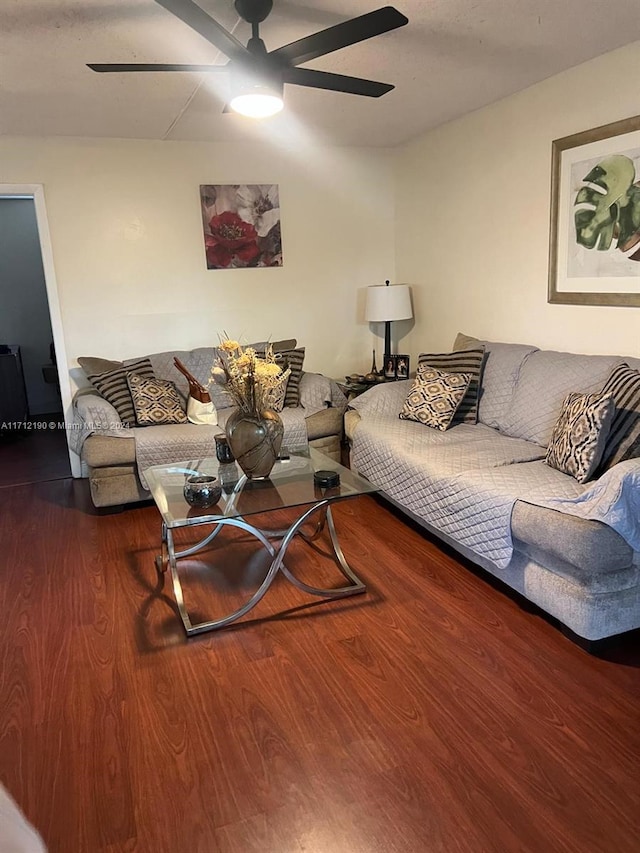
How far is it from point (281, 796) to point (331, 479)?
130cm

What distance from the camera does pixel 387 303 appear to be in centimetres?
468

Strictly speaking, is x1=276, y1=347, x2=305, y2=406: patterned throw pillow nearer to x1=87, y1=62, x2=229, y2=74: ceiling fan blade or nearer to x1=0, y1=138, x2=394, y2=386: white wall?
x1=0, y1=138, x2=394, y2=386: white wall

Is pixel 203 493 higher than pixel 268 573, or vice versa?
pixel 203 493

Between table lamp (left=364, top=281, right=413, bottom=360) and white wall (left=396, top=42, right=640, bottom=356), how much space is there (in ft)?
0.61

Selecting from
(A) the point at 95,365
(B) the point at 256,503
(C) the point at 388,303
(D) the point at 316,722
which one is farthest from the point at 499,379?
(A) the point at 95,365

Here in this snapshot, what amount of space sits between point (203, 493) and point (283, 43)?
2.04 meters

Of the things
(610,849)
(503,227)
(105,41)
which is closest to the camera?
(610,849)

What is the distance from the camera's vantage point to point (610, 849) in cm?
146

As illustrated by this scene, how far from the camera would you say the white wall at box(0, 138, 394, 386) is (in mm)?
4246

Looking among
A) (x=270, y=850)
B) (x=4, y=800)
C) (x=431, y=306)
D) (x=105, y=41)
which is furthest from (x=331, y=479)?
(x=431, y=306)

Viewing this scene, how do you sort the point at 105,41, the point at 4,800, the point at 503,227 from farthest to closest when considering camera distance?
the point at 503,227
the point at 105,41
the point at 4,800

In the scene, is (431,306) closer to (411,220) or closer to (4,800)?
(411,220)

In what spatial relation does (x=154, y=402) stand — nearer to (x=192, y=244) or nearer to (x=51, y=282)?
(x=51, y=282)

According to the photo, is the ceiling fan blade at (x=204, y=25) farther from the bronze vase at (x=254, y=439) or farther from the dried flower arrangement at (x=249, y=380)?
the bronze vase at (x=254, y=439)
